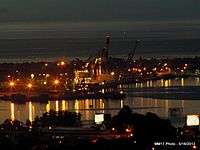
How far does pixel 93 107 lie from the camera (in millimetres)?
23938

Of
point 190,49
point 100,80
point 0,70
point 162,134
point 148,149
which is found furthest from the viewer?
point 190,49

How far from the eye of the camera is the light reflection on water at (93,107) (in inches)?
837

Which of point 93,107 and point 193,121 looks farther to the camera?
point 93,107

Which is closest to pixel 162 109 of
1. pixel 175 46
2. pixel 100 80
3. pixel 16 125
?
pixel 16 125

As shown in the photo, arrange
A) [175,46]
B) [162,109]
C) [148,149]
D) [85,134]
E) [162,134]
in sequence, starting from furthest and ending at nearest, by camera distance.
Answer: [175,46] < [162,109] < [85,134] < [162,134] < [148,149]

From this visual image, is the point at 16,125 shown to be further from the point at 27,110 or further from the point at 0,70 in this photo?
the point at 0,70

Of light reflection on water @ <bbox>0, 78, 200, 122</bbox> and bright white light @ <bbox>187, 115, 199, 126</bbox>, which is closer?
bright white light @ <bbox>187, 115, 199, 126</bbox>

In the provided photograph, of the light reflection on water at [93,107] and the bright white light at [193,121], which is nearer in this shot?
the bright white light at [193,121]

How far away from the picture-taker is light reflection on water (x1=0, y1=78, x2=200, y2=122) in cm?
2125

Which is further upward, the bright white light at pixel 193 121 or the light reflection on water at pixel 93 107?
the bright white light at pixel 193 121

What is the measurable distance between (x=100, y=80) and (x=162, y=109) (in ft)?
41.6

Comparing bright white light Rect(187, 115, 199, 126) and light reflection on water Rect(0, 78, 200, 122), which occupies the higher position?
bright white light Rect(187, 115, 199, 126)

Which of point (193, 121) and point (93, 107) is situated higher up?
point (193, 121)

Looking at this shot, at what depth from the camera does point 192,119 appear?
13969 mm
